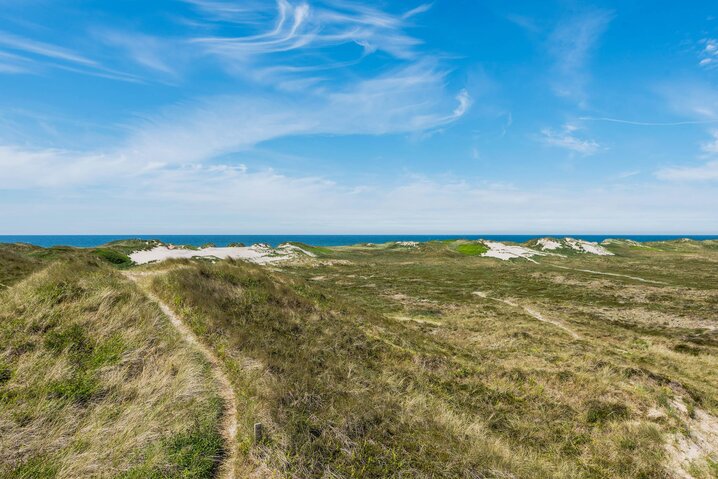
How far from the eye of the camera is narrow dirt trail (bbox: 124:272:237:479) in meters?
7.35

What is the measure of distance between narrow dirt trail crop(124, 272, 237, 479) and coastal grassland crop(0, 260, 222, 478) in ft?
0.86

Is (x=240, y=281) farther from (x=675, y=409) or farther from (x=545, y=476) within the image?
(x=675, y=409)

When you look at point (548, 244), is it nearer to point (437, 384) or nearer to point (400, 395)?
point (437, 384)

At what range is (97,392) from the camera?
29.4ft

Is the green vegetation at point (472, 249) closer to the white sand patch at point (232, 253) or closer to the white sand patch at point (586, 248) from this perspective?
the white sand patch at point (586, 248)

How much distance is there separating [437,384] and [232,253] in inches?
3109

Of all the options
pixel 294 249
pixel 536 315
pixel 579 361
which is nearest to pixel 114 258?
pixel 294 249

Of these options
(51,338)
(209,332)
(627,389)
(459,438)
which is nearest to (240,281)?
(209,332)

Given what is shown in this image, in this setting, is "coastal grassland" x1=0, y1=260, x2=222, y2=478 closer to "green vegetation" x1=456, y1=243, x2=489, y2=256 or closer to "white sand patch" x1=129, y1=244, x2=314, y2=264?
"white sand patch" x1=129, y1=244, x2=314, y2=264

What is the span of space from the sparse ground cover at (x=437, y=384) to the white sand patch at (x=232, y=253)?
135 feet

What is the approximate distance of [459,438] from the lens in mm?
9844

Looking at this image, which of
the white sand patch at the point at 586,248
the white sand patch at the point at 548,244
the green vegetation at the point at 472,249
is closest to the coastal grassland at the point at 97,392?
the green vegetation at the point at 472,249

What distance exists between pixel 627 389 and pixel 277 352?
56.1 feet

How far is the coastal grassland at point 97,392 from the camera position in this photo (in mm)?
6680
